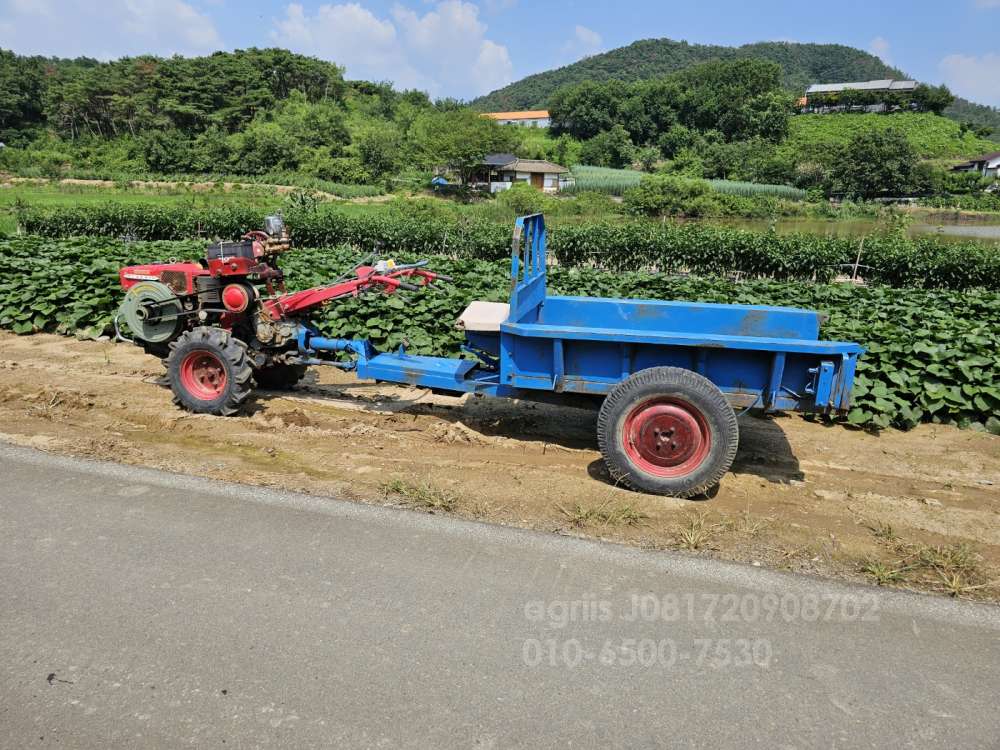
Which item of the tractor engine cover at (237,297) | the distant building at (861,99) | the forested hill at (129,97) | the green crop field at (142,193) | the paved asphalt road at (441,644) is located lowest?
the paved asphalt road at (441,644)

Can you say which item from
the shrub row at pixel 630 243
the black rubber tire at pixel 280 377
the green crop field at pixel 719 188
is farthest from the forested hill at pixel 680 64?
the black rubber tire at pixel 280 377

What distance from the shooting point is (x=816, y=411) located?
16.7ft

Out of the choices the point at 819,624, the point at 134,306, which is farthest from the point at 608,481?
the point at 134,306

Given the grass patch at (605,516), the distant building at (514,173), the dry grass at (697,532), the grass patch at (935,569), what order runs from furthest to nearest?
the distant building at (514,173), the grass patch at (605,516), the dry grass at (697,532), the grass patch at (935,569)

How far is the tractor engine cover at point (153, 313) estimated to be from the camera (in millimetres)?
7125

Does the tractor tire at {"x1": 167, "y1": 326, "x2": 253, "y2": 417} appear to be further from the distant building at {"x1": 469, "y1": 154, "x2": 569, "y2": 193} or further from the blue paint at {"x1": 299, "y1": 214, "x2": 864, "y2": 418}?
the distant building at {"x1": 469, "y1": 154, "x2": 569, "y2": 193}

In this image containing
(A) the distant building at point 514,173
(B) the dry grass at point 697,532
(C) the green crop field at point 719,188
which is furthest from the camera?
(A) the distant building at point 514,173

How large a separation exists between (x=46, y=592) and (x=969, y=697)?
15.4 ft

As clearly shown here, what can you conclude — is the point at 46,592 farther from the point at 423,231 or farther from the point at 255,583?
the point at 423,231

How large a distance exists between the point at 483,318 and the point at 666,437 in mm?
1853

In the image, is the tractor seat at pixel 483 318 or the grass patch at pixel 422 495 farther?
the tractor seat at pixel 483 318

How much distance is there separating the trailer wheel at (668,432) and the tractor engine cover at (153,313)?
184 inches

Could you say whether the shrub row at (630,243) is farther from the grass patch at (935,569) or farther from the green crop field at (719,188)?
the green crop field at (719,188)

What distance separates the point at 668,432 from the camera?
511 centimetres
